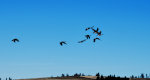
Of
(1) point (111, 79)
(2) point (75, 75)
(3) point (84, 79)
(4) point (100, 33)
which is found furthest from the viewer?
(2) point (75, 75)

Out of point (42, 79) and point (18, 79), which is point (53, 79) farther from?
point (18, 79)

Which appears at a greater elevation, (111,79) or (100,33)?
(100,33)

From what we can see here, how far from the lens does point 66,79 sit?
12225 centimetres

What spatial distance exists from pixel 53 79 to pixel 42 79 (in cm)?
563

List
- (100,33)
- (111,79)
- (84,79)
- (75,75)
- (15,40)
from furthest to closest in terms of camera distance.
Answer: (75,75)
(84,79)
(111,79)
(15,40)
(100,33)

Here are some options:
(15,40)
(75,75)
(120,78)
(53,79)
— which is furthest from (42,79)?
(15,40)

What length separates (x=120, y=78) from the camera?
303ft

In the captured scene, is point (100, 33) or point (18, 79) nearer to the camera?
point (100, 33)

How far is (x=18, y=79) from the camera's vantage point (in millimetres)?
128000

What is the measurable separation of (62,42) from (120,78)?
47.8m

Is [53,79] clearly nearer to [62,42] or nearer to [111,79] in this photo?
[111,79]

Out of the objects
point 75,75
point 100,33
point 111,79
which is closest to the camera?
point 100,33

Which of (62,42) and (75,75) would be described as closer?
(62,42)

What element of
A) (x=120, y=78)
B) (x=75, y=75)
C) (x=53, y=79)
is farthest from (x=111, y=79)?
(x=75, y=75)
